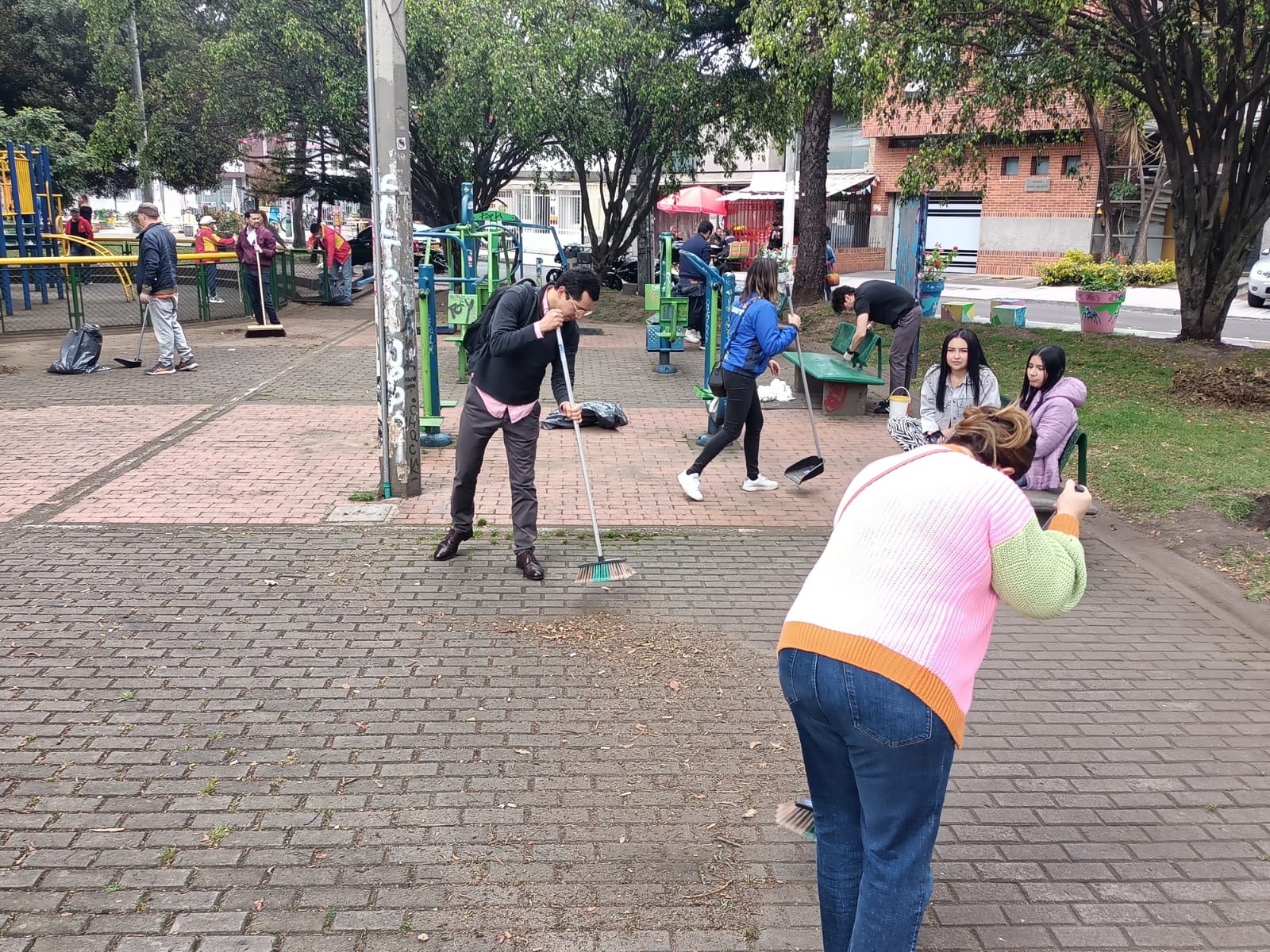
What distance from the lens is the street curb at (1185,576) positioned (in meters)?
5.80

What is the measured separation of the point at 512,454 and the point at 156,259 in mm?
8151

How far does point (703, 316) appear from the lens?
638 inches

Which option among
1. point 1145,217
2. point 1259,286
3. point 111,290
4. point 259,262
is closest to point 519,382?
point 259,262

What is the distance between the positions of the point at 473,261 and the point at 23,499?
4.92 metres

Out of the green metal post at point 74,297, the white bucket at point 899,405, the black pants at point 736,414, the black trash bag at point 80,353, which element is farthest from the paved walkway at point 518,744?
the green metal post at point 74,297

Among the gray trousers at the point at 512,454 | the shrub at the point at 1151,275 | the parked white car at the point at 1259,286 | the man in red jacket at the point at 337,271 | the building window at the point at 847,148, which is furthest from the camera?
the building window at the point at 847,148

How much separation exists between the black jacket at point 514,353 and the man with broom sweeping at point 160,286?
26.0 feet

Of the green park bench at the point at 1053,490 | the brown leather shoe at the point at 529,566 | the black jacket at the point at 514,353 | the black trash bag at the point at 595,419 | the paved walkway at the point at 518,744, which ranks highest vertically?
the black jacket at the point at 514,353

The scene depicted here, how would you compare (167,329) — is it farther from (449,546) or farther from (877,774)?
(877,774)

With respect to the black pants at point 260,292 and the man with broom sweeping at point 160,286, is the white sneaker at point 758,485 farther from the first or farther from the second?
the black pants at point 260,292

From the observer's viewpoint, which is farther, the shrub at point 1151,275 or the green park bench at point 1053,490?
the shrub at point 1151,275

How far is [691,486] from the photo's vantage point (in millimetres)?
7805

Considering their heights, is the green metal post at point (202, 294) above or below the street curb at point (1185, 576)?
above

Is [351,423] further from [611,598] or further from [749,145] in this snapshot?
[749,145]
